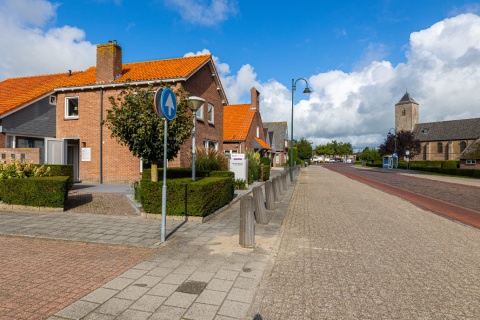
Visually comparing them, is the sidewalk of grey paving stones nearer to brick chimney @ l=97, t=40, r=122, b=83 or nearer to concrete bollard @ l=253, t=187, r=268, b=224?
concrete bollard @ l=253, t=187, r=268, b=224

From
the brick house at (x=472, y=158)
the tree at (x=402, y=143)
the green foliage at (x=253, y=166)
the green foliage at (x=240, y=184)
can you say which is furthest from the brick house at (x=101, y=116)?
the tree at (x=402, y=143)

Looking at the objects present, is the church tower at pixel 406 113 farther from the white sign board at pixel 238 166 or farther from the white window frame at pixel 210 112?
the white sign board at pixel 238 166

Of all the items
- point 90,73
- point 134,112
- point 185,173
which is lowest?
point 185,173

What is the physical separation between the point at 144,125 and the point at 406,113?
3835 inches

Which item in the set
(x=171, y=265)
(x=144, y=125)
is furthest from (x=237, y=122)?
(x=171, y=265)

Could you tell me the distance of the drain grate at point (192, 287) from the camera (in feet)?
11.6

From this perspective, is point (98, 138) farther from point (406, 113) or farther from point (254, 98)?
point (406, 113)

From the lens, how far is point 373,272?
4301 millimetres

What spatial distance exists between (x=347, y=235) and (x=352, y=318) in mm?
3592

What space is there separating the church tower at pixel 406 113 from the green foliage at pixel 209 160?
88343 millimetres

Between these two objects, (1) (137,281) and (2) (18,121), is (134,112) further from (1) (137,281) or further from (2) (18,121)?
(2) (18,121)

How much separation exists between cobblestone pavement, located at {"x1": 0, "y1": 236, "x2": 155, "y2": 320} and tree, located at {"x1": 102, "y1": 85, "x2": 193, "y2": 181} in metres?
3.12

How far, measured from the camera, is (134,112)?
7.55 m

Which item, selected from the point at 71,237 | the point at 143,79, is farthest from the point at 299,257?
the point at 143,79
